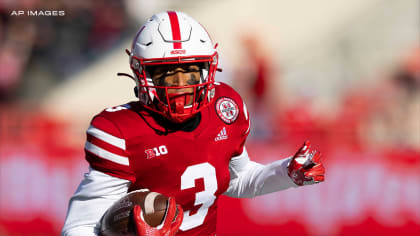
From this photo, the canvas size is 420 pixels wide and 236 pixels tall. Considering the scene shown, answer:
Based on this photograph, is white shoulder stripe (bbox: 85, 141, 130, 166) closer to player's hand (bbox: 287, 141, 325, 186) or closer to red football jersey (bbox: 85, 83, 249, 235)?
red football jersey (bbox: 85, 83, 249, 235)

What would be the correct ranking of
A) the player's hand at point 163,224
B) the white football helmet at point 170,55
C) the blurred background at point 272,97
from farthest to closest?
the blurred background at point 272,97 < the white football helmet at point 170,55 < the player's hand at point 163,224

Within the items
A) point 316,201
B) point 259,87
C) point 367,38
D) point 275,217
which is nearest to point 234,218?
point 275,217

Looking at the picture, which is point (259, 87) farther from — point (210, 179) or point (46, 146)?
point (210, 179)

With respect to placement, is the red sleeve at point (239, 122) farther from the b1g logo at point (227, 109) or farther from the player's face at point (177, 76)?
the player's face at point (177, 76)

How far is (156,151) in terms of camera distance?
230cm

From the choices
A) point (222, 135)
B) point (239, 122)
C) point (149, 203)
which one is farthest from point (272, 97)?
point (149, 203)

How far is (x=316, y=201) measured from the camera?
5449mm

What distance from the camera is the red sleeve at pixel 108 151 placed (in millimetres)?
2215

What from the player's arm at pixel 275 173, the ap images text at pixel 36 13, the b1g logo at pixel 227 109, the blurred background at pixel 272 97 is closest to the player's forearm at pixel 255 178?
the player's arm at pixel 275 173

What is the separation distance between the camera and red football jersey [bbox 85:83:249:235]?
7.35 ft

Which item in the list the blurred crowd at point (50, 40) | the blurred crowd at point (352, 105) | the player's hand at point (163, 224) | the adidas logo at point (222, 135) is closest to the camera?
the player's hand at point (163, 224)

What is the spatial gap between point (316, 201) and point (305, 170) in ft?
10.0

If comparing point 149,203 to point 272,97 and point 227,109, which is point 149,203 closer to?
point 227,109

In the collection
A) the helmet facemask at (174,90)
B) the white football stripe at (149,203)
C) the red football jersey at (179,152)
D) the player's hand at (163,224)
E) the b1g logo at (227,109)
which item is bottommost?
the player's hand at (163,224)
